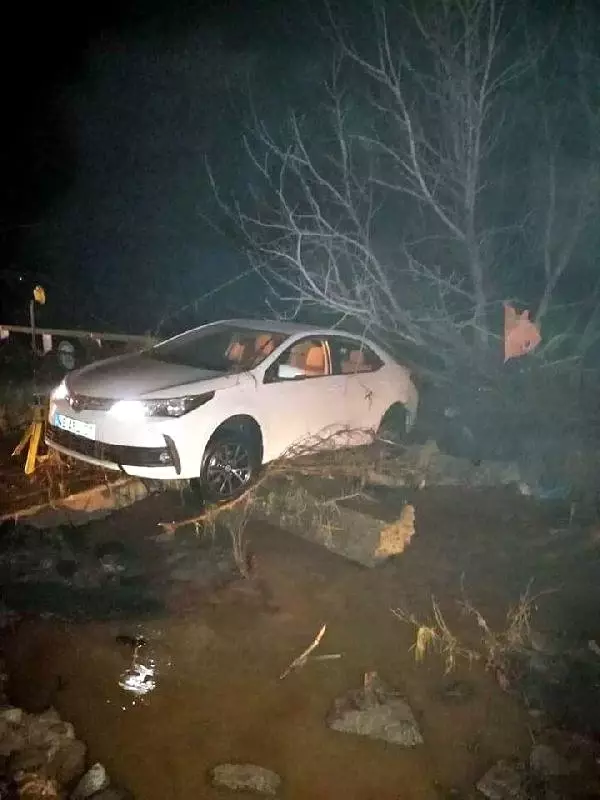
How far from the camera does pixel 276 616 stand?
4523 millimetres

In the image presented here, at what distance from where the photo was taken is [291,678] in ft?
12.9

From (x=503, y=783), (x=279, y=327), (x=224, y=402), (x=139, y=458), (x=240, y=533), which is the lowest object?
(x=503, y=783)

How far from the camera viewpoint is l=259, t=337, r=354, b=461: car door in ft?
20.9

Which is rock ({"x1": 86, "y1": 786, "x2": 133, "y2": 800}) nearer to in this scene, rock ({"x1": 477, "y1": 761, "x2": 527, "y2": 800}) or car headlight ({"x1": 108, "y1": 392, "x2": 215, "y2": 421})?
rock ({"x1": 477, "y1": 761, "x2": 527, "y2": 800})

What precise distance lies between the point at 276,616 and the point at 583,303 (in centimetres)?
590

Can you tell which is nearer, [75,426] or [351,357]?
[75,426]

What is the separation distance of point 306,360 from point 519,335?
3.19 m

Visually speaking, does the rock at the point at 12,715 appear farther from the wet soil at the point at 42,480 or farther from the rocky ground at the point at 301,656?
the wet soil at the point at 42,480

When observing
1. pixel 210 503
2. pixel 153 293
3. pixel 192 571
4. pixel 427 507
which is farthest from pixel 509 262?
pixel 153 293

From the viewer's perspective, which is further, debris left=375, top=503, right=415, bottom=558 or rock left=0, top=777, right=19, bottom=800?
debris left=375, top=503, right=415, bottom=558

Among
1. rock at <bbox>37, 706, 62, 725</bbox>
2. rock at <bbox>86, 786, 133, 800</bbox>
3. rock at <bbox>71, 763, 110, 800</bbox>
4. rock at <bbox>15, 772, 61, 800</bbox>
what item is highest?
rock at <bbox>37, 706, 62, 725</bbox>

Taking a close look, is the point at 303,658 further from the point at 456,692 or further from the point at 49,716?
the point at 49,716

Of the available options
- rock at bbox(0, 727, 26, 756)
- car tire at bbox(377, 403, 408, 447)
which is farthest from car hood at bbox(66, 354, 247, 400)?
rock at bbox(0, 727, 26, 756)

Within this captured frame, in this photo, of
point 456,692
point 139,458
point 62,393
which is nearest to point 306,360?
point 139,458
